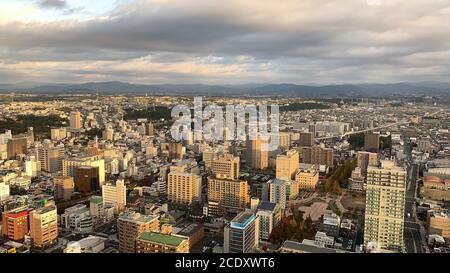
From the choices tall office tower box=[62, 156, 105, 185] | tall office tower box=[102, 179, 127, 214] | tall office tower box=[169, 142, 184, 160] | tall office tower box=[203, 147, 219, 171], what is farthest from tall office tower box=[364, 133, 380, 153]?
tall office tower box=[102, 179, 127, 214]

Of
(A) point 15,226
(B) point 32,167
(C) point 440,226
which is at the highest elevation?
(B) point 32,167

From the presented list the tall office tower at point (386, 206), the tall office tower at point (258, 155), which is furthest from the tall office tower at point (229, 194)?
the tall office tower at point (258, 155)

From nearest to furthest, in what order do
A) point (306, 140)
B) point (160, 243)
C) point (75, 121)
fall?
point (160, 243)
point (306, 140)
point (75, 121)

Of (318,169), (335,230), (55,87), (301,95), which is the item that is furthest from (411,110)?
(55,87)

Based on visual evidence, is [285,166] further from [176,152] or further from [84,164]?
[84,164]

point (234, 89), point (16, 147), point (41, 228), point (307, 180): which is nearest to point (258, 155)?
point (307, 180)

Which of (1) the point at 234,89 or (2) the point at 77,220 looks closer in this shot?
(2) the point at 77,220
